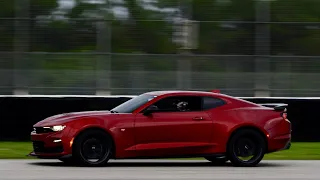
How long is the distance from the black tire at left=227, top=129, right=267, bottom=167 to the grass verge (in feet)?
7.71

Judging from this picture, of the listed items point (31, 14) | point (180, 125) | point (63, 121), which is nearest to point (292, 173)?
point (180, 125)

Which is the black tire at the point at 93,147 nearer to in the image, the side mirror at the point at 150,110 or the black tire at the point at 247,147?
the side mirror at the point at 150,110

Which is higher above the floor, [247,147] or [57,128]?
[57,128]

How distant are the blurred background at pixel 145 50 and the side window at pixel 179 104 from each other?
670 centimetres

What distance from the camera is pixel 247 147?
46.4 ft

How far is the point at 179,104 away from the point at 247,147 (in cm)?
135

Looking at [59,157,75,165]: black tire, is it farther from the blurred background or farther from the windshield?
the blurred background

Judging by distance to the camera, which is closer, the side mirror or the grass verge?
the side mirror

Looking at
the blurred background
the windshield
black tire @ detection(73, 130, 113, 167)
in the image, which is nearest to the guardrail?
the blurred background

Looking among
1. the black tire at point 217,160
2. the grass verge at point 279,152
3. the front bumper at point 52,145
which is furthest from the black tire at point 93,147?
the grass verge at point 279,152

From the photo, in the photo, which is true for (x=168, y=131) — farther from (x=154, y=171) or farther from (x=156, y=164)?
(x=154, y=171)

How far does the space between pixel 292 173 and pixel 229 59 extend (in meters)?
8.92

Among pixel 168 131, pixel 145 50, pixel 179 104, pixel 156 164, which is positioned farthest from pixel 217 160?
pixel 145 50

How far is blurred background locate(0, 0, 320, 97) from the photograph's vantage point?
2092cm
